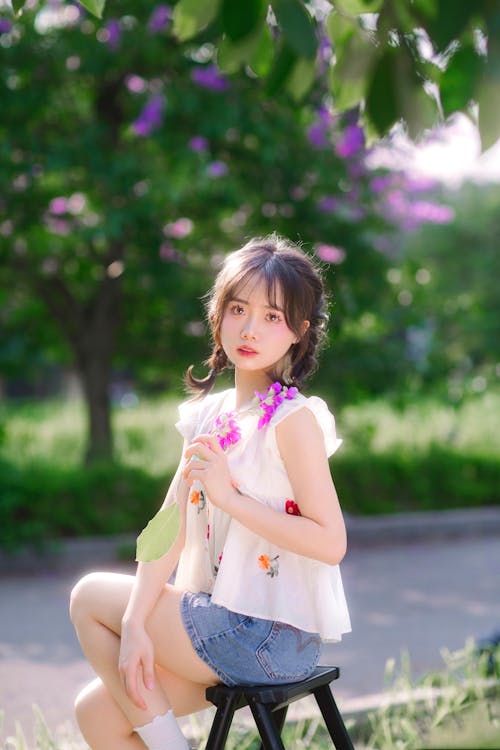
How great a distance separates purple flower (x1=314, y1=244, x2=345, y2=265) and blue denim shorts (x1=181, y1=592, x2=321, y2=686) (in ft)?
18.8

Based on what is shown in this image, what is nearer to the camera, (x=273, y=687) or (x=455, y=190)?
(x=273, y=687)

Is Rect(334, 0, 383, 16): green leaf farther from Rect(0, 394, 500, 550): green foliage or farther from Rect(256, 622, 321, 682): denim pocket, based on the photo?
Rect(0, 394, 500, 550): green foliage

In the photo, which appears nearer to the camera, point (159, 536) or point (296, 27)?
point (296, 27)

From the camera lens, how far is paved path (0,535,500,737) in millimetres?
4523

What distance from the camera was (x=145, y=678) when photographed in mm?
2158

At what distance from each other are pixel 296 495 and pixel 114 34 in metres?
5.84

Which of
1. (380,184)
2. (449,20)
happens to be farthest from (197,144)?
(449,20)

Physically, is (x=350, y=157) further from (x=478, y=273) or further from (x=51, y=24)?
(x=478, y=273)

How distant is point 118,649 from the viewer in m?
2.22

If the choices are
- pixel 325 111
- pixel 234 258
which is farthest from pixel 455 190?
pixel 234 258

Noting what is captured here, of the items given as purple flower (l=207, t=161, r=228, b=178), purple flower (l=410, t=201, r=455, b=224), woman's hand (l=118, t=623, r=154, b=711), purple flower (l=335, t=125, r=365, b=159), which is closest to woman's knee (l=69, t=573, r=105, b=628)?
woman's hand (l=118, t=623, r=154, b=711)

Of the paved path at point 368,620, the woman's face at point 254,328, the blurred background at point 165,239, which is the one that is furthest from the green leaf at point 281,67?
the blurred background at point 165,239

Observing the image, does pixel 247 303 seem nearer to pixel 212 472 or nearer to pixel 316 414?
pixel 316 414

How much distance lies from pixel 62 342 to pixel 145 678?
744 centimetres
